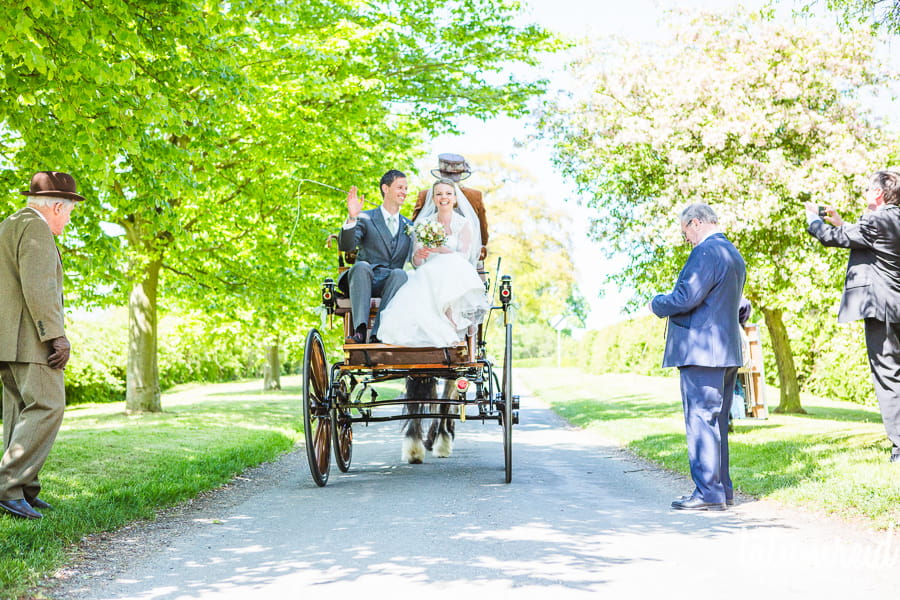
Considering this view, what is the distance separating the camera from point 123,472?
7.89 meters

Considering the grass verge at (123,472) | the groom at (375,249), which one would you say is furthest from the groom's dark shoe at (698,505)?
the grass verge at (123,472)

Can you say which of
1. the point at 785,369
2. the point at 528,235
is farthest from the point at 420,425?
the point at 528,235

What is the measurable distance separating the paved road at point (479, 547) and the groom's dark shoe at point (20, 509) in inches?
19.8

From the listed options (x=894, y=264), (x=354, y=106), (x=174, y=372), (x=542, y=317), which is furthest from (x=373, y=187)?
(x=542, y=317)

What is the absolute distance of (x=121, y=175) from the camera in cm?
949

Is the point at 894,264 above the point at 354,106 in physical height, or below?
below

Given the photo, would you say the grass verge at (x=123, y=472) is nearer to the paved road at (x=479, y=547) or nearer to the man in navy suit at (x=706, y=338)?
the paved road at (x=479, y=547)

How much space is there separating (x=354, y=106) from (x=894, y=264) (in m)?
9.87

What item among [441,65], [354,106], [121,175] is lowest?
[121,175]

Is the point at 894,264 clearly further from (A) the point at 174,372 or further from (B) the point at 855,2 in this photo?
(A) the point at 174,372

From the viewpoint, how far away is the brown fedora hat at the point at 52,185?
575cm

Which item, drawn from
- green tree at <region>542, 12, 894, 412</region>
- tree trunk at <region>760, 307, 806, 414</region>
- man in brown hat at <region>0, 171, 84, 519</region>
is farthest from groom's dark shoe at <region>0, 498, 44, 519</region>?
tree trunk at <region>760, 307, 806, 414</region>

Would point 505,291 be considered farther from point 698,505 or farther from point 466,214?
point 698,505

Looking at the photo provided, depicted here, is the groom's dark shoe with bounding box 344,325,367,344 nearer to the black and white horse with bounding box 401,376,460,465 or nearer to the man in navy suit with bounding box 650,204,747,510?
the black and white horse with bounding box 401,376,460,465
